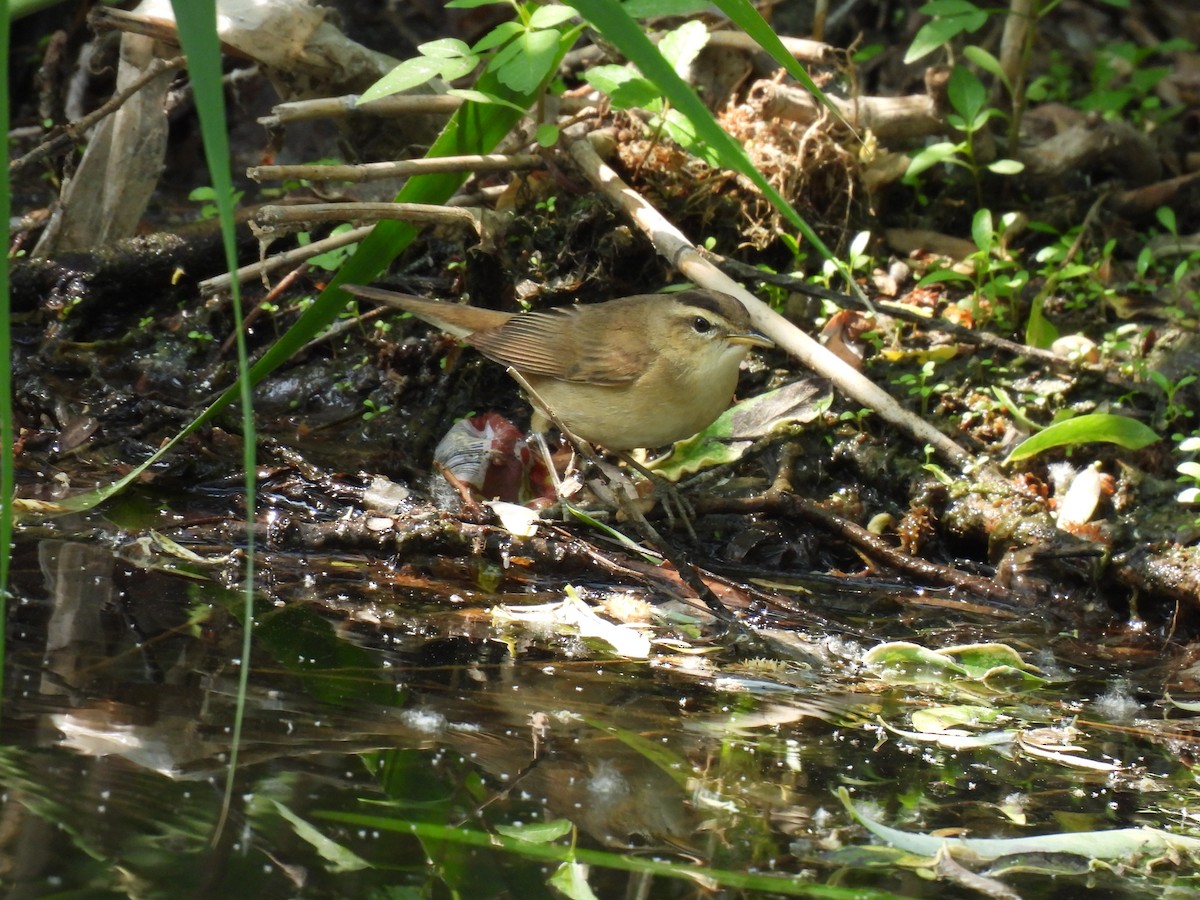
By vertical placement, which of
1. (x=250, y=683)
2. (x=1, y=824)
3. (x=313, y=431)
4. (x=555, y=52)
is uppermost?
(x=555, y=52)

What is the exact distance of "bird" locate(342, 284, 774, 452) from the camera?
4.75 m

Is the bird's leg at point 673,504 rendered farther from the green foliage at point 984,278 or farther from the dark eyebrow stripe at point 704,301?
the green foliage at point 984,278

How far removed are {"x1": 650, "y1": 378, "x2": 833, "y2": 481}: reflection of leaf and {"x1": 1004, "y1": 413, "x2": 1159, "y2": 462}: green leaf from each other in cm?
81

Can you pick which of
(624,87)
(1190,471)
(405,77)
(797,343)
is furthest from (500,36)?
(1190,471)

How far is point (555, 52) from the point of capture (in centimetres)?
438

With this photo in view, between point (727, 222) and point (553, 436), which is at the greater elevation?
point (727, 222)

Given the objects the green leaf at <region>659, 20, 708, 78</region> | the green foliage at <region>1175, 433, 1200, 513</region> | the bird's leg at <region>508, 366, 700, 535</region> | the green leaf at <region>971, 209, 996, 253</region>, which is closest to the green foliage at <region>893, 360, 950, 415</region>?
the green leaf at <region>971, 209, 996, 253</region>

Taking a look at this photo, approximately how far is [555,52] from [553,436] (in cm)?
159

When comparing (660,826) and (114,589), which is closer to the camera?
(660,826)

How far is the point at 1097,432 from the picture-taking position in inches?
179

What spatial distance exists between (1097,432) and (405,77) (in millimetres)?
2654

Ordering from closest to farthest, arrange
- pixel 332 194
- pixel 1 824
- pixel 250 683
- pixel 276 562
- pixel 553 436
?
pixel 1 824, pixel 250 683, pixel 276 562, pixel 553 436, pixel 332 194

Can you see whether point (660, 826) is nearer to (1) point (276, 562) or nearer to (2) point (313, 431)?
(1) point (276, 562)

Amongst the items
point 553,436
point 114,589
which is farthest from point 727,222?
point 114,589
